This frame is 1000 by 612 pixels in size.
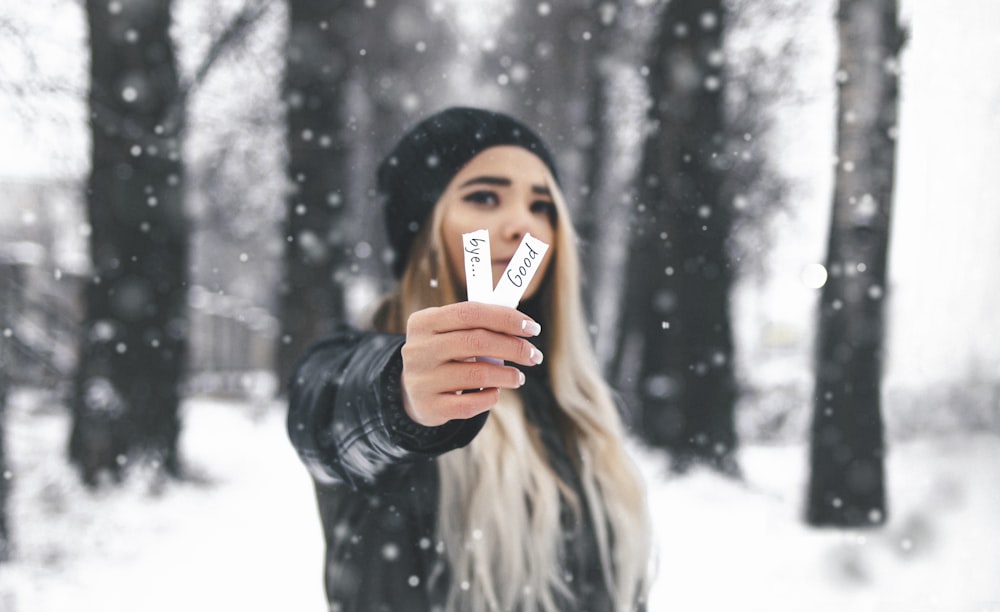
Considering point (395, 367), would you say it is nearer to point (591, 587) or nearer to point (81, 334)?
point (591, 587)

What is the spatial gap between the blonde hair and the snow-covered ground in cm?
250

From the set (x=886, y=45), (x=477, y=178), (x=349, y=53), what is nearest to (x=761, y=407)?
(x=886, y=45)

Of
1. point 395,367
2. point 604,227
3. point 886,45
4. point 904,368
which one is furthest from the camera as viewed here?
point 604,227

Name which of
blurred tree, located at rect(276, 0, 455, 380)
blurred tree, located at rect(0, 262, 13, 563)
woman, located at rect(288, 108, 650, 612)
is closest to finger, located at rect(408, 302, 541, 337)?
woman, located at rect(288, 108, 650, 612)

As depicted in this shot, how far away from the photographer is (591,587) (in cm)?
173

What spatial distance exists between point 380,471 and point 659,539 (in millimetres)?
2951

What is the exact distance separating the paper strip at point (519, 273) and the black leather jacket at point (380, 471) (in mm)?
312

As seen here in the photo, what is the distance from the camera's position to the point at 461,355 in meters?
0.91

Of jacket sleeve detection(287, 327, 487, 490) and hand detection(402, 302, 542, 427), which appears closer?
hand detection(402, 302, 542, 427)

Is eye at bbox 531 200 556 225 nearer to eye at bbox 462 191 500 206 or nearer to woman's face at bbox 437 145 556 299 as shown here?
woman's face at bbox 437 145 556 299

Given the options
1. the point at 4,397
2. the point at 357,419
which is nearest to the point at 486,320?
the point at 357,419

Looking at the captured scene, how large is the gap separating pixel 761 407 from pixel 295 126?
173 inches

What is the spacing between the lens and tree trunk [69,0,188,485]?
421 cm

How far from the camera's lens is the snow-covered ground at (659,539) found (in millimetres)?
3928
